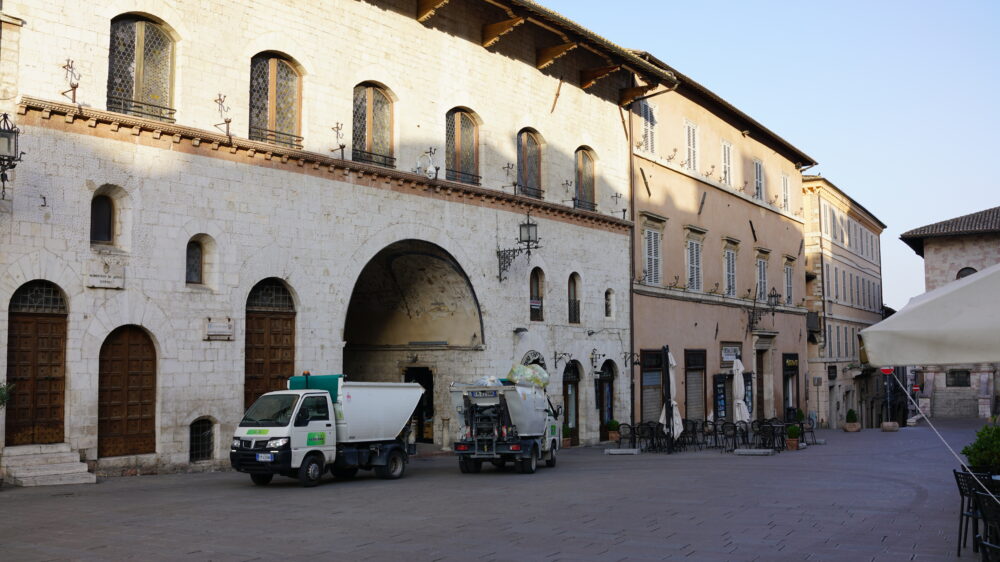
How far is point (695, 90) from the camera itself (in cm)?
3603

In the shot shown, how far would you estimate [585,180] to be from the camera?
1193 inches

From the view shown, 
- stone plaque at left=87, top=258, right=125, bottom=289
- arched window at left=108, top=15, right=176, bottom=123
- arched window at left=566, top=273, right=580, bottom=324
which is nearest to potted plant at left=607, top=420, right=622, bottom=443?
arched window at left=566, top=273, right=580, bottom=324

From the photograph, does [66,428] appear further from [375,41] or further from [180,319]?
[375,41]

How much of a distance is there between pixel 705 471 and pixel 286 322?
943 cm

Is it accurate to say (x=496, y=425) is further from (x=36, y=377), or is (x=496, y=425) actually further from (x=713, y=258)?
(x=713, y=258)

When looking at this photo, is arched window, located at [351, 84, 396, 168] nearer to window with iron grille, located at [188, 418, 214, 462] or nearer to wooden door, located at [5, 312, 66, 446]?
window with iron grille, located at [188, 418, 214, 462]

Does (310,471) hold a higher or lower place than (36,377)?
lower

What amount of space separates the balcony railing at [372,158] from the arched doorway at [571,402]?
8819 mm

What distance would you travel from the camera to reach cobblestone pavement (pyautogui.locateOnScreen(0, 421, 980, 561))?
1052 centimetres

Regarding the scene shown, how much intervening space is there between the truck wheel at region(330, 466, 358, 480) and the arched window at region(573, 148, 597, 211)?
44.5ft

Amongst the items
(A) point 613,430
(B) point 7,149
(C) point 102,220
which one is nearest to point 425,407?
(A) point 613,430

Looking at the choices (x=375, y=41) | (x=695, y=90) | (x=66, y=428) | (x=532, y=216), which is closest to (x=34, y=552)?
(x=66, y=428)

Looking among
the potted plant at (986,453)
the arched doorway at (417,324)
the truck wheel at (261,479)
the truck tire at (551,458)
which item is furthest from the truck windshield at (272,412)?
the potted plant at (986,453)

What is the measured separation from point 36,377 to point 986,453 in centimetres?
1456
